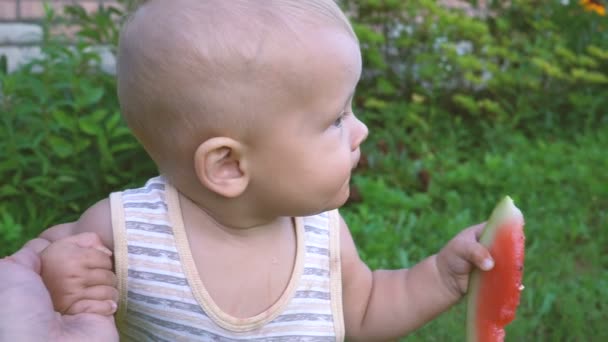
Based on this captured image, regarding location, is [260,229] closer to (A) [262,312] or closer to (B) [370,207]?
(A) [262,312]

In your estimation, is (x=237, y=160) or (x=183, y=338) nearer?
(x=237, y=160)

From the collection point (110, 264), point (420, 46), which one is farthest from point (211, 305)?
point (420, 46)

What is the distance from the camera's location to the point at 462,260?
83.8 inches

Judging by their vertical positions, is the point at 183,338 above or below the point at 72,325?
below

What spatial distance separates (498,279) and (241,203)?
2.15 feet

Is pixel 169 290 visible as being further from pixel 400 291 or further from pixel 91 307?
pixel 400 291

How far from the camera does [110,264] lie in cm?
193

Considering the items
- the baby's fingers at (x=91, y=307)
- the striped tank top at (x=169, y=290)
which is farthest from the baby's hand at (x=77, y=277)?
the striped tank top at (x=169, y=290)

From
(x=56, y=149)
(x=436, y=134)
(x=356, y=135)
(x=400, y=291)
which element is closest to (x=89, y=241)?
(x=356, y=135)

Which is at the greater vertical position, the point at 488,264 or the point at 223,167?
the point at 223,167

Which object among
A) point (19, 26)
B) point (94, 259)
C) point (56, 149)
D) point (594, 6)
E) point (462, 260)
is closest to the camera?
point (94, 259)

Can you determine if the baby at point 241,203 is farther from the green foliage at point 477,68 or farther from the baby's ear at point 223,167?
the green foliage at point 477,68

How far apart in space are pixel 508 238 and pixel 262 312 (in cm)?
63

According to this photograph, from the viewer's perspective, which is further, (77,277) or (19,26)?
(19,26)
